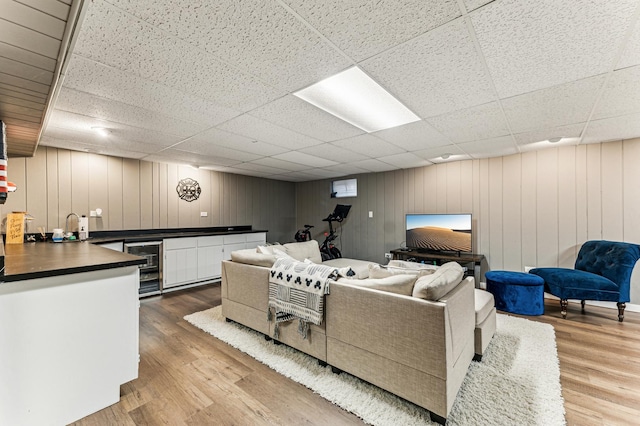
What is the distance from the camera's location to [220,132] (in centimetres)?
317

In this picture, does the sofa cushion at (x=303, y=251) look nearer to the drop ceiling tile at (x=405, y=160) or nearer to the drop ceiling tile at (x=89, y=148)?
the drop ceiling tile at (x=405, y=160)

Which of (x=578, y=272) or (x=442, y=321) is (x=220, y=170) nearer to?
(x=442, y=321)

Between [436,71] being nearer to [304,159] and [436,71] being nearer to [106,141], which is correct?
[304,159]

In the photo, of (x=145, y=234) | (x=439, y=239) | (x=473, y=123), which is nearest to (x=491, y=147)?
(x=473, y=123)

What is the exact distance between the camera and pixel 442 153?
167 inches

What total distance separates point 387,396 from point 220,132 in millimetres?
3131

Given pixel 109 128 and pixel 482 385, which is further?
pixel 109 128

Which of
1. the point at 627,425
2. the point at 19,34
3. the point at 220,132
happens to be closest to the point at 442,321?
the point at 627,425

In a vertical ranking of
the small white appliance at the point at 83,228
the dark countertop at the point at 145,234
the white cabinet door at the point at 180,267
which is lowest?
the white cabinet door at the point at 180,267

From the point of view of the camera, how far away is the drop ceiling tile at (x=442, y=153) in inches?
155

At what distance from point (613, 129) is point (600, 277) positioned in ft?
5.86

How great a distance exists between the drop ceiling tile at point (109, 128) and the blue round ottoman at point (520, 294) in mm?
4687

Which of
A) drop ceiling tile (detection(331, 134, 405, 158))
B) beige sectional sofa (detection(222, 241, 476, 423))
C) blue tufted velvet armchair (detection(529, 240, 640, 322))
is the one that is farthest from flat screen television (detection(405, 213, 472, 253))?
beige sectional sofa (detection(222, 241, 476, 423))

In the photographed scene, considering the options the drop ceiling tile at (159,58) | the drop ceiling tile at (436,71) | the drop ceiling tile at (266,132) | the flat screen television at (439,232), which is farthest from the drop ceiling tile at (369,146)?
the flat screen television at (439,232)
